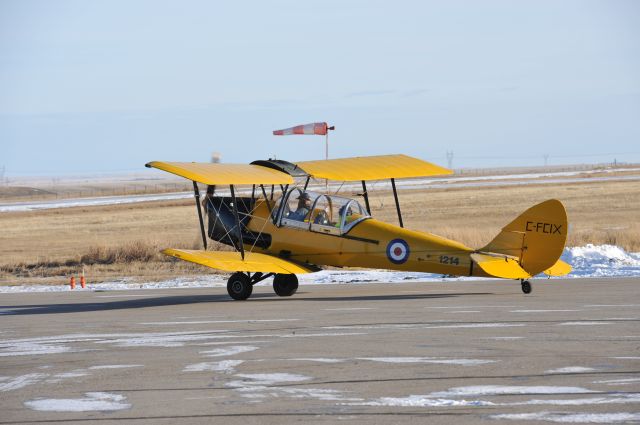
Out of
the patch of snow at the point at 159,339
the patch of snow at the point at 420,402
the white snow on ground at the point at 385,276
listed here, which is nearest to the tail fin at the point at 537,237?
the white snow on ground at the point at 385,276

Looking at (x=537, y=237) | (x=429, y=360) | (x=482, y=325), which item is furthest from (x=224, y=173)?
(x=429, y=360)

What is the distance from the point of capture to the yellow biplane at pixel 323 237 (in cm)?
1831

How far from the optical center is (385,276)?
2506cm

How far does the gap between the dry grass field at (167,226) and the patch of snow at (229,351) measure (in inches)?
562

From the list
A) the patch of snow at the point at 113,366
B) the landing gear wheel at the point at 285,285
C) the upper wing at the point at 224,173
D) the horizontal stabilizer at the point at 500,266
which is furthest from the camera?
the landing gear wheel at the point at 285,285

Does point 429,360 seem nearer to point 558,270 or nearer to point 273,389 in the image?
point 273,389

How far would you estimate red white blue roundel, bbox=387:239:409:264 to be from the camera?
1927cm

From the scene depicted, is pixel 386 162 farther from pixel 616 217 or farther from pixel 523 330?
pixel 616 217

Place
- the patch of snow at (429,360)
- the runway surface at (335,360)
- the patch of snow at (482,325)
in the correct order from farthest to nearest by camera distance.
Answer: the patch of snow at (482,325) → the patch of snow at (429,360) → the runway surface at (335,360)

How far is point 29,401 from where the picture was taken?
32.7ft

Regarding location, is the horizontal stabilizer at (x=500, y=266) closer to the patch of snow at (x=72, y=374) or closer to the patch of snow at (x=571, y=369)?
the patch of snow at (x=571, y=369)

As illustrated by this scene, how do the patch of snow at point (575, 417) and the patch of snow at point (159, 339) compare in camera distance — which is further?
the patch of snow at point (159, 339)

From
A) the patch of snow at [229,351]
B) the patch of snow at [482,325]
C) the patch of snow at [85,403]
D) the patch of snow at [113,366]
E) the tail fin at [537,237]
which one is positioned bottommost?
the patch of snow at [85,403]

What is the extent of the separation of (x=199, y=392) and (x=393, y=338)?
4044 mm
